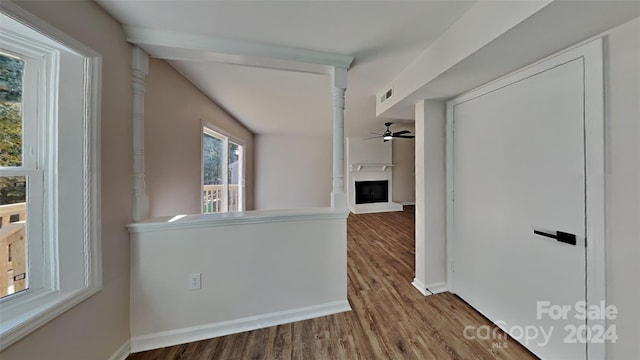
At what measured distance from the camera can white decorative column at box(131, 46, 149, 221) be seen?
159 cm

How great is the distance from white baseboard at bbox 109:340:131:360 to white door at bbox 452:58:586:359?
9.34ft

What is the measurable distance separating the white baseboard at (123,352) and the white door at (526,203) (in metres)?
2.85

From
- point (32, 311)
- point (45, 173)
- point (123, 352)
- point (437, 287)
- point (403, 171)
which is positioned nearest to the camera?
point (32, 311)

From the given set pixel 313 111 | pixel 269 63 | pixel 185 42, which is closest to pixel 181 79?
pixel 185 42

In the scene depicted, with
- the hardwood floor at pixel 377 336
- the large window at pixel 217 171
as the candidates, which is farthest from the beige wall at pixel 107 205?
the large window at pixel 217 171

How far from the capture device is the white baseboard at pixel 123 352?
1.43 metres

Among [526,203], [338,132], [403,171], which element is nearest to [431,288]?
[526,203]

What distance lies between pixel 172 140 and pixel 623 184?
10.7 feet

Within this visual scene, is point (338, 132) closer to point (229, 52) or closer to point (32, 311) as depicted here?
point (229, 52)

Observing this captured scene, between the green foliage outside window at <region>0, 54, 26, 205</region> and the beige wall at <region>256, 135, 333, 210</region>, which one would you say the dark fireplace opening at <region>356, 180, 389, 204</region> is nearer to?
the beige wall at <region>256, 135, 333, 210</region>

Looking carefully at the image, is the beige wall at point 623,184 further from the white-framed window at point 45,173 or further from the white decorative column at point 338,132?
the white-framed window at point 45,173

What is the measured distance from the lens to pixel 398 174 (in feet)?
23.0

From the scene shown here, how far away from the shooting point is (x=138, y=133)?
1598mm

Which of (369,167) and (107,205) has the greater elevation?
(369,167)
